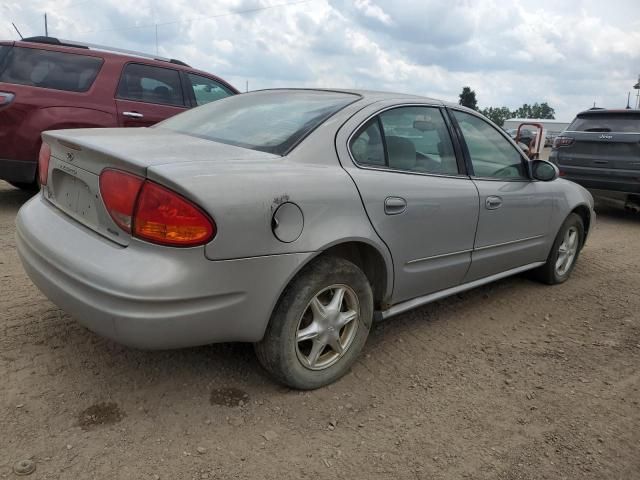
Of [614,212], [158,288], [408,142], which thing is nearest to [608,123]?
[614,212]

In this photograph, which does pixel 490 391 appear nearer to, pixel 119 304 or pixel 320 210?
pixel 320 210

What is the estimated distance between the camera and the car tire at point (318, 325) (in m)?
2.46

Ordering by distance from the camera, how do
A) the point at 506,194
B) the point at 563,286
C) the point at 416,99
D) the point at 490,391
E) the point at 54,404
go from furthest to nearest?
the point at 563,286, the point at 506,194, the point at 416,99, the point at 490,391, the point at 54,404

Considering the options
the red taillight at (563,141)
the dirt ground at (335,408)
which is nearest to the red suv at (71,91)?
the dirt ground at (335,408)

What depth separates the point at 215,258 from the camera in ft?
7.06

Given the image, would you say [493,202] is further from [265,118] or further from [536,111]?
[536,111]

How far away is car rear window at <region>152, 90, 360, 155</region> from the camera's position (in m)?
2.71

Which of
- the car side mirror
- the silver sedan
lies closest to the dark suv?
the car side mirror

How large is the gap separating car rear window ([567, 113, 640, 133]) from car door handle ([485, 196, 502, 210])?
5.14 metres

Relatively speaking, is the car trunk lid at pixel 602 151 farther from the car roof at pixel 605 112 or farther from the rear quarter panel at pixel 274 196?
the rear quarter panel at pixel 274 196

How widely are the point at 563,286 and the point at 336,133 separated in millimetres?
2959

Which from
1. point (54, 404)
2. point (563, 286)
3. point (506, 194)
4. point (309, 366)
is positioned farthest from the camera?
point (563, 286)

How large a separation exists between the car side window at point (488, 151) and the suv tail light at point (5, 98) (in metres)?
4.27

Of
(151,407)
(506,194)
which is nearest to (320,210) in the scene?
(151,407)
